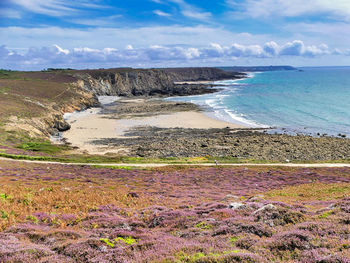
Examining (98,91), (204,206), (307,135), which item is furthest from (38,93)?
(204,206)

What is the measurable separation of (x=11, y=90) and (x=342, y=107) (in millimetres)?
115726

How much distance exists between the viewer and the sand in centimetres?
5959

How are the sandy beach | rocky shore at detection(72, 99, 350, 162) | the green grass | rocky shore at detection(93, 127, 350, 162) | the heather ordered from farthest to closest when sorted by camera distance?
1. the sandy beach
2. rocky shore at detection(72, 99, 350, 162)
3. rocky shore at detection(93, 127, 350, 162)
4. the green grass
5. the heather

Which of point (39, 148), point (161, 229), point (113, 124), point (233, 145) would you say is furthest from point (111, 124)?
point (161, 229)

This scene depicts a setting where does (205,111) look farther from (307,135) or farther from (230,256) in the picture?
(230,256)

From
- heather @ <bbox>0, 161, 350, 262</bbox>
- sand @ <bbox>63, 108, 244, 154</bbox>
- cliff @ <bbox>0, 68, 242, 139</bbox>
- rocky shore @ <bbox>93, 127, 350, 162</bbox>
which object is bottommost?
rocky shore @ <bbox>93, 127, 350, 162</bbox>

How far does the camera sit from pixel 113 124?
82.9 metres

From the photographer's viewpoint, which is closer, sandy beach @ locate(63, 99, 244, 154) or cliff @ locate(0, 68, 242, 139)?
sandy beach @ locate(63, 99, 244, 154)

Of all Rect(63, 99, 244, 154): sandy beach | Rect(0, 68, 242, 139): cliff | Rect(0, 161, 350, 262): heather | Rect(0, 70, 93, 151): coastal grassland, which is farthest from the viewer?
Rect(0, 68, 242, 139): cliff

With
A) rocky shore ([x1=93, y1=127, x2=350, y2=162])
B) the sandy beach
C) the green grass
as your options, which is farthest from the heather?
the sandy beach

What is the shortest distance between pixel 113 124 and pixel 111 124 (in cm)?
57

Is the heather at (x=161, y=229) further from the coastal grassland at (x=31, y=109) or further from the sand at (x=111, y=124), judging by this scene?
the coastal grassland at (x=31, y=109)

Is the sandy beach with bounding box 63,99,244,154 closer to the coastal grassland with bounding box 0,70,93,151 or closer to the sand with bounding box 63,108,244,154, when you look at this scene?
the sand with bounding box 63,108,244,154

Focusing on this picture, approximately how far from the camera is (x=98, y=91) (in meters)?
160
